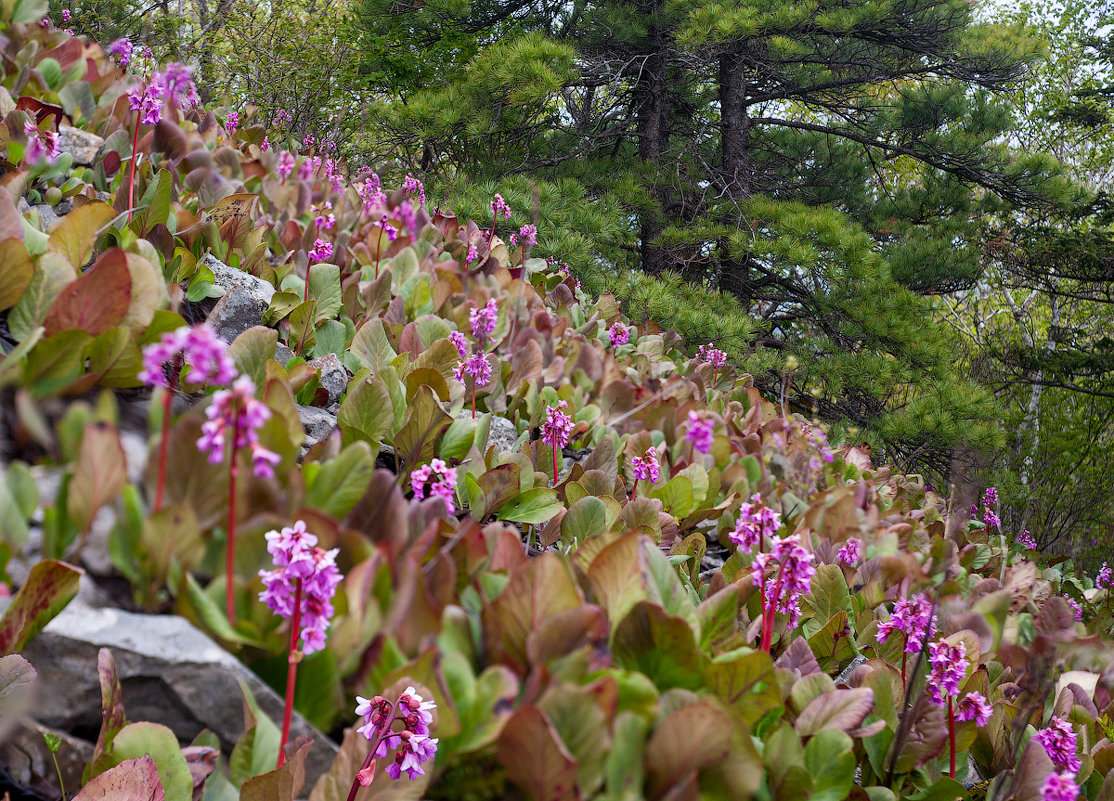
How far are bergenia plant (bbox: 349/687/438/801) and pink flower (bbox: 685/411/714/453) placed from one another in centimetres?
155

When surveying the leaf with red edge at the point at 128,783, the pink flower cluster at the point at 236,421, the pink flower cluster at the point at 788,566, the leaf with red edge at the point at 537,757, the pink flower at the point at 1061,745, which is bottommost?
the pink flower at the point at 1061,745

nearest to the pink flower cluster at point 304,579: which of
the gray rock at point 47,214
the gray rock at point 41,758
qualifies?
the gray rock at point 41,758

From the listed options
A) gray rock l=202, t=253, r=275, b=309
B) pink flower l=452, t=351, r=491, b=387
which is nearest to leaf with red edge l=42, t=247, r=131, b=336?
gray rock l=202, t=253, r=275, b=309

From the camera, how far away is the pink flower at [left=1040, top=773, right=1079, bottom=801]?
123 centimetres

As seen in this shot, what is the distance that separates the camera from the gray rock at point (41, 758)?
2.94 feet

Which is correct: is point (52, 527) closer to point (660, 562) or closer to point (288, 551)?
point (288, 551)

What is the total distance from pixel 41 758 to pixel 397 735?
0.46 meters

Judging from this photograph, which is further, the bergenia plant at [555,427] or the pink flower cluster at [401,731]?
the bergenia plant at [555,427]

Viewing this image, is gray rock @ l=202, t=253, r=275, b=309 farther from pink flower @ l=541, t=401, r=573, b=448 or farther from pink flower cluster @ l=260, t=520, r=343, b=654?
pink flower cluster @ l=260, t=520, r=343, b=654

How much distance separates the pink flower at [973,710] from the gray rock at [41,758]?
146cm

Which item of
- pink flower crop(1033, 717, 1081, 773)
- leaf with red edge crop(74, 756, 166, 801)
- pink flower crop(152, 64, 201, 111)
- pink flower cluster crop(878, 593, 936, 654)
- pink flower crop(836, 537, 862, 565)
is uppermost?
pink flower crop(152, 64, 201, 111)

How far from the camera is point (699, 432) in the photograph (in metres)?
2.35

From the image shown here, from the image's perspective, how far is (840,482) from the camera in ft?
10.7

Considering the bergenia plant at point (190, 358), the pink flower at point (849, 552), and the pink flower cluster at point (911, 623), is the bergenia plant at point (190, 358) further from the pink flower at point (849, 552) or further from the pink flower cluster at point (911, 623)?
the pink flower at point (849, 552)
